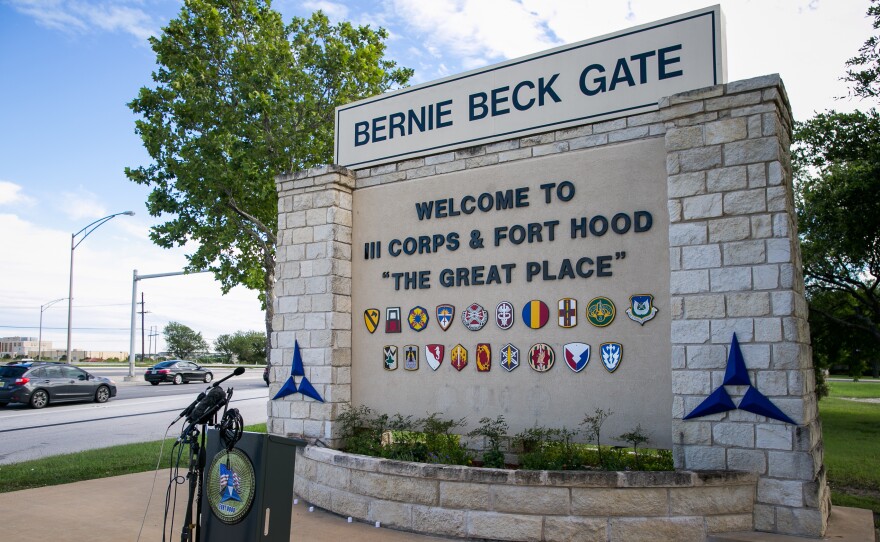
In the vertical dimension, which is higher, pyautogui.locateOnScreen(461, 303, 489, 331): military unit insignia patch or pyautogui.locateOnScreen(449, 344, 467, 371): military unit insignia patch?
pyautogui.locateOnScreen(461, 303, 489, 331): military unit insignia patch

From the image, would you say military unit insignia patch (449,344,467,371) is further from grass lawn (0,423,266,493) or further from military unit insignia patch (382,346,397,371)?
grass lawn (0,423,266,493)

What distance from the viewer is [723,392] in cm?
561

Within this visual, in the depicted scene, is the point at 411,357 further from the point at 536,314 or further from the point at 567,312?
the point at 567,312

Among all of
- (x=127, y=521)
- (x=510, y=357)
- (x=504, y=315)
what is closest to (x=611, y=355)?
(x=510, y=357)

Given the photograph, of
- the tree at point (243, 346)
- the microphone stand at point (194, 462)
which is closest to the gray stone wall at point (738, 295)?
the microphone stand at point (194, 462)

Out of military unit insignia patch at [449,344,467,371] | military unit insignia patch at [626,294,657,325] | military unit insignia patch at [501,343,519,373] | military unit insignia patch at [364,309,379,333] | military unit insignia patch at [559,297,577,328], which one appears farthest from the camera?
military unit insignia patch at [364,309,379,333]

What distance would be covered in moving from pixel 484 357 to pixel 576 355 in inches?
41.3

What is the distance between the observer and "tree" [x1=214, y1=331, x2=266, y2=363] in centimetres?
6800

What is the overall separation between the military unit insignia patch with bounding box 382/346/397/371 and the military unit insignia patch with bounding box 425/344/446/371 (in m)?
0.44

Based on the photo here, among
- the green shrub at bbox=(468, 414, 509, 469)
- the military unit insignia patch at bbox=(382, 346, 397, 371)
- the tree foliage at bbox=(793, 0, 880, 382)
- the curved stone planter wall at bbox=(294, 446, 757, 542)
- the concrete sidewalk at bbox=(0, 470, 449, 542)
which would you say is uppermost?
the tree foliage at bbox=(793, 0, 880, 382)

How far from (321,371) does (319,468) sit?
4.01ft

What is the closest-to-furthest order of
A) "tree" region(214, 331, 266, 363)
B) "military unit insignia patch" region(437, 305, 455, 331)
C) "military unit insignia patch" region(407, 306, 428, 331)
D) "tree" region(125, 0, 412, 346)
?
1. "military unit insignia patch" region(437, 305, 455, 331)
2. "military unit insignia patch" region(407, 306, 428, 331)
3. "tree" region(125, 0, 412, 346)
4. "tree" region(214, 331, 266, 363)

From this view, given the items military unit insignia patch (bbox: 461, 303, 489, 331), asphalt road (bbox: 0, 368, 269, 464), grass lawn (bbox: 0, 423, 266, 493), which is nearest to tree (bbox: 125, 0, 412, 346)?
asphalt road (bbox: 0, 368, 269, 464)

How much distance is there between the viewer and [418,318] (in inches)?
301
